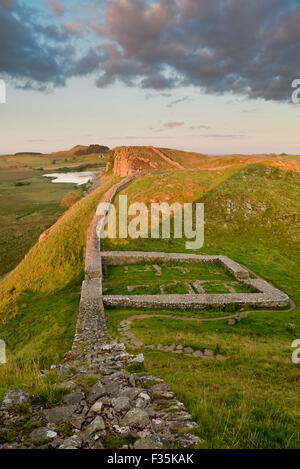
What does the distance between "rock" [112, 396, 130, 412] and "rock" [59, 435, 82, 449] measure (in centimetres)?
110

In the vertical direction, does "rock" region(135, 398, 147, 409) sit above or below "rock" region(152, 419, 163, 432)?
below

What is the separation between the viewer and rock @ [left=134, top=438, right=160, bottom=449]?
4.23m

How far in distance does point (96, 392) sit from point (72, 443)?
1753 millimetres

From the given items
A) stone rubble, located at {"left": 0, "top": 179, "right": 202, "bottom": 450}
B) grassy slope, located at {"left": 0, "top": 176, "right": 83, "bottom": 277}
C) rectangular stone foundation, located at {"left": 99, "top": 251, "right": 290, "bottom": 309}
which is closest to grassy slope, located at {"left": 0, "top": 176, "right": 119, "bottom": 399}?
stone rubble, located at {"left": 0, "top": 179, "right": 202, "bottom": 450}

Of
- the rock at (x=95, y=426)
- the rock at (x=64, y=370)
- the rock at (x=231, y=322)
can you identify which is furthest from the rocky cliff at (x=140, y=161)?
the rock at (x=95, y=426)

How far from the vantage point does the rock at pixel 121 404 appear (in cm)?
532

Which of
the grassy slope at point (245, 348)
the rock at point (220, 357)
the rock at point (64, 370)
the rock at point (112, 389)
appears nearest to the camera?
the grassy slope at point (245, 348)

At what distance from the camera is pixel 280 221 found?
3931 cm

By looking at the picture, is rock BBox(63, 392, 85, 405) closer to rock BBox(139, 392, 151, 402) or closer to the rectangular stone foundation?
rock BBox(139, 392, 151, 402)

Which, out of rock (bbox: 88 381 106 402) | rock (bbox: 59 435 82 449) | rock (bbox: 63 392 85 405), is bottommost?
rock (bbox: 88 381 106 402)

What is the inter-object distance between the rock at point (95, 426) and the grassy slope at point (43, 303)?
2.56 m

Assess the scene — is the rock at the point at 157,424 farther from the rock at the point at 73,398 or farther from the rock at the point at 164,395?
the rock at the point at 73,398

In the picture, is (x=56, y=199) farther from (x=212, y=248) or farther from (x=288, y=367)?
(x=288, y=367)

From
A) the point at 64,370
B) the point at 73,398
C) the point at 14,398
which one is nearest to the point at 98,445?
the point at 73,398
